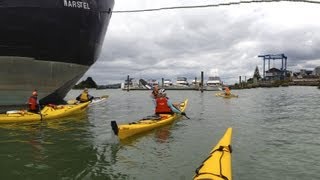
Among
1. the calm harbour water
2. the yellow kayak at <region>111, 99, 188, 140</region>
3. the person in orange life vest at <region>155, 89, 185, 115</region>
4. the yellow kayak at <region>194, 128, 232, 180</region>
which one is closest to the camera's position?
the yellow kayak at <region>194, 128, 232, 180</region>

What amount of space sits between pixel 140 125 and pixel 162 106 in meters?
3.68

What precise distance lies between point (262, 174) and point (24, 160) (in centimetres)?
666

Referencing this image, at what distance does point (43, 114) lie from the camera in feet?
64.7

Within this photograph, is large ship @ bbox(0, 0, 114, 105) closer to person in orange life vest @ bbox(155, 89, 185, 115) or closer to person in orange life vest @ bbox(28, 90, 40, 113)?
person in orange life vest @ bbox(28, 90, 40, 113)

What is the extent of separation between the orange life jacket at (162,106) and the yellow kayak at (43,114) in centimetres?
596

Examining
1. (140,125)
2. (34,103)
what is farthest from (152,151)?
(34,103)

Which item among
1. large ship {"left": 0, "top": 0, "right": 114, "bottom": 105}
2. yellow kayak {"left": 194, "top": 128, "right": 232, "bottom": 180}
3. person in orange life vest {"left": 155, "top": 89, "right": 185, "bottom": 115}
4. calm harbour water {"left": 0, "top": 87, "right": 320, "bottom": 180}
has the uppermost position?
large ship {"left": 0, "top": 0, "right": 114, "bottom": 105}

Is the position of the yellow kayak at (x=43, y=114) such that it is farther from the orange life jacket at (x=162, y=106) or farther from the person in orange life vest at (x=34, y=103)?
the orange life jacket at (x=162, y=106)

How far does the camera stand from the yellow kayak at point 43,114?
18141mm

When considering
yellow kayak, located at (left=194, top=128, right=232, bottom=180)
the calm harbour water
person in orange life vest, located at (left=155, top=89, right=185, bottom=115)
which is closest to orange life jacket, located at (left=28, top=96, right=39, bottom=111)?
the calm harbour water

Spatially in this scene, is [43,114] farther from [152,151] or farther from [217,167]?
[217,167]

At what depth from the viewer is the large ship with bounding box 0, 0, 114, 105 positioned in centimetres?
1909

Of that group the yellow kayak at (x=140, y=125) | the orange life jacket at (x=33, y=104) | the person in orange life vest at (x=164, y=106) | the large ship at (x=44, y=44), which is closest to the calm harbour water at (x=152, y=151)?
the yellow kayak at (x=140, y=125)

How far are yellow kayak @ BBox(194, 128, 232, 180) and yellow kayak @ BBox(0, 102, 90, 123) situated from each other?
1212 centimetres
